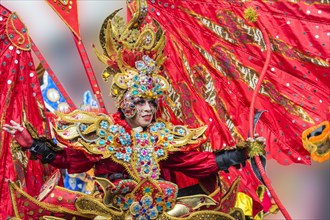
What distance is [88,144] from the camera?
678 cm

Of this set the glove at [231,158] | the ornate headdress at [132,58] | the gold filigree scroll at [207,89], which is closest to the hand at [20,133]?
the ornate headdress at [132,58]

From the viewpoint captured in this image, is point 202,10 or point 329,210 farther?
point 329,210

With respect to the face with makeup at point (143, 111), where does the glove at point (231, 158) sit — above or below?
below

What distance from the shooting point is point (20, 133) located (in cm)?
657

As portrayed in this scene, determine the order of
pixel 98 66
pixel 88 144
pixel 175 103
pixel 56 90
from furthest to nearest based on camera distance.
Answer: pixel 98 66, pixel 56 90, pixel 175 103, pixel 88 144

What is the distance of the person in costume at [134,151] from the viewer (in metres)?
6.64

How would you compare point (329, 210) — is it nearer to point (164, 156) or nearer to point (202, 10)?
point (202, 10)

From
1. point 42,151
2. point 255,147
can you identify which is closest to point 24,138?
point 42,151

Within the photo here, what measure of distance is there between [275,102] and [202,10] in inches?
34.0

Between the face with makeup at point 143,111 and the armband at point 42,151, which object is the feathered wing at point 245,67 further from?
the armband at point 42,151

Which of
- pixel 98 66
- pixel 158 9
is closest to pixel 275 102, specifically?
pixel 158 9

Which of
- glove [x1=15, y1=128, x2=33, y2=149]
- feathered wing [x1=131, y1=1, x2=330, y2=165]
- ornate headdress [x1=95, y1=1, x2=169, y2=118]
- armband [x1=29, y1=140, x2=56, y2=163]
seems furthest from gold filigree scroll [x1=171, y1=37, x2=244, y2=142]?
glove [x1=15, y1=128, x2=33, y2=149]

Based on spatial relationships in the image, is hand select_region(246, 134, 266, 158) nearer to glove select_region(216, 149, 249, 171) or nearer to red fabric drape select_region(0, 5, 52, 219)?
glove select_region(216, 149, 249, 171)

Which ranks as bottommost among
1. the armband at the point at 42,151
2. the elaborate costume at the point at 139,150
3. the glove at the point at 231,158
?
the glove at the point at 231,158
